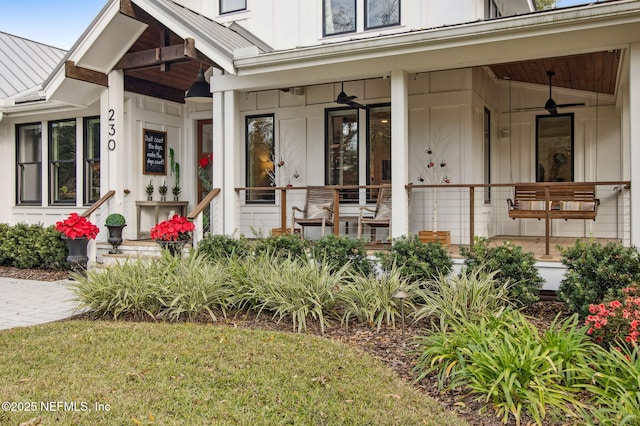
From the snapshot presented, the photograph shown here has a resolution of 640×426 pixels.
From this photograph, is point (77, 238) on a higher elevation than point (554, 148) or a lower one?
lower

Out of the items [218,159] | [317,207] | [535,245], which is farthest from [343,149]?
[535,245]

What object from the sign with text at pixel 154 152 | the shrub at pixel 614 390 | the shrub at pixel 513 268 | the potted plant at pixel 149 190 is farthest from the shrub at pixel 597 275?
the sign with text at pixel 154 152

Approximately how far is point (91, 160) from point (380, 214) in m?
6.43

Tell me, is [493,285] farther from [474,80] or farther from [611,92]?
[611,92]

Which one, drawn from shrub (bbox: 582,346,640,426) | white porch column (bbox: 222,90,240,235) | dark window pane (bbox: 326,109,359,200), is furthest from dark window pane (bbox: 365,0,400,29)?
shrub (bbox: 582,346,640,426)

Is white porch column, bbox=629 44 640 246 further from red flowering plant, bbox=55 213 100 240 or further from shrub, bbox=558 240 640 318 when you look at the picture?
red flowering plant, bbox=55 213 100 240

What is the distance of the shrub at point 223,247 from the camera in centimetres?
748

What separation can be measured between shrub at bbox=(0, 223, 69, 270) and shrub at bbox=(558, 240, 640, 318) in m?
Result: 8.26

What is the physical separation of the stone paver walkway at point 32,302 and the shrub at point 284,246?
2.48 m

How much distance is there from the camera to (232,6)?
1057 cm

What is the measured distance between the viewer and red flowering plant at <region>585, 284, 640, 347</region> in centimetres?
403

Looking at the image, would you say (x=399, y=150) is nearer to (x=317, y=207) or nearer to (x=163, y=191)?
(x=317, y=207)

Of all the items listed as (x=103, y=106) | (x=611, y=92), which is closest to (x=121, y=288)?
(x=103, y=106)

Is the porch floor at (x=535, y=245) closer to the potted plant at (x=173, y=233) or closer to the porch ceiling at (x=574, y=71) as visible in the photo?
the porch ceiling at (x=574, y=71)
